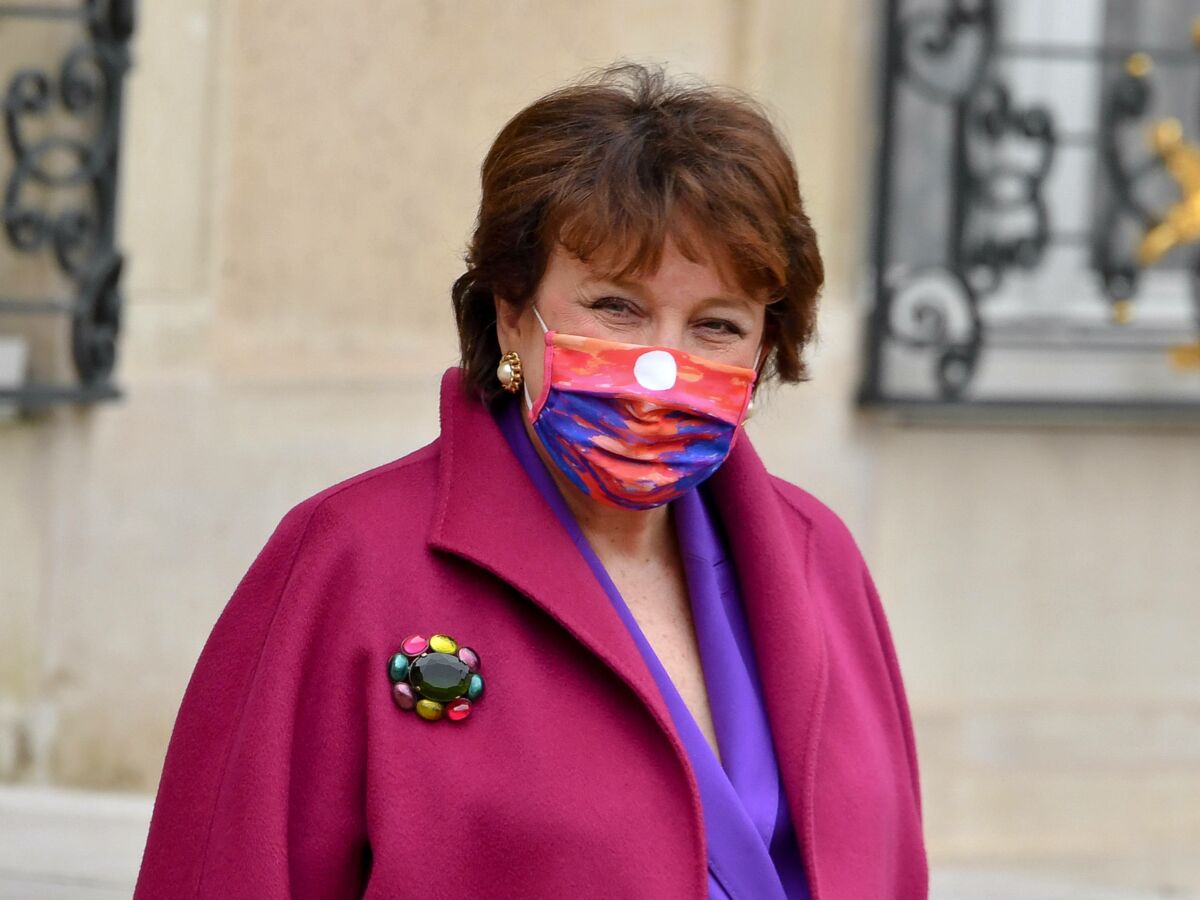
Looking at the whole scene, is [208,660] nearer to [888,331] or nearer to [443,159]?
[443,159]

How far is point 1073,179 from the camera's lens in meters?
5.05

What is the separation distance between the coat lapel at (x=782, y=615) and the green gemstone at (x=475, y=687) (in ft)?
1.33

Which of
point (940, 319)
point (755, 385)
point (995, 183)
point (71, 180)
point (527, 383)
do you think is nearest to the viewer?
point (527, 383)

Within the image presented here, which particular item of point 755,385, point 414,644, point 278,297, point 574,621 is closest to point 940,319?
point 278,297

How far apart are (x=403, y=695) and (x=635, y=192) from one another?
0.62 m

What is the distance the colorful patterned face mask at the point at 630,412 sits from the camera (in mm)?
2154

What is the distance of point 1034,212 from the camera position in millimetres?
4973

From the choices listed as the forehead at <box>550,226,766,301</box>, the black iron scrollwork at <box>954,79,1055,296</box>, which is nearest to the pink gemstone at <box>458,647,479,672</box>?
the forehead at <box>550,226,766,301</box>

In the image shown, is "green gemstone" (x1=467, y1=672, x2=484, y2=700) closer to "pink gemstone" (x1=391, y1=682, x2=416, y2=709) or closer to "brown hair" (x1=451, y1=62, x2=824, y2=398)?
"pink gemstone" (x1=391, y1=682, x2=416, y2=709)


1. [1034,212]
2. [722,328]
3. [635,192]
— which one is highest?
[1034,212]

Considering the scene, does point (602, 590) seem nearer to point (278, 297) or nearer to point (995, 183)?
point (278, 297)

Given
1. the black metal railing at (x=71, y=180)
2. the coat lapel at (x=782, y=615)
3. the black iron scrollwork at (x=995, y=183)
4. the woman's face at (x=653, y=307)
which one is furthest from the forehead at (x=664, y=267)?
the black iron scrollwork at (x=995, y=183)

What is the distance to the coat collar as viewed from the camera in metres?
2.09

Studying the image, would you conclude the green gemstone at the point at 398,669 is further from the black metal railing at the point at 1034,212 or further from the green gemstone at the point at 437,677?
the black metal railing at the point at 1034,212
